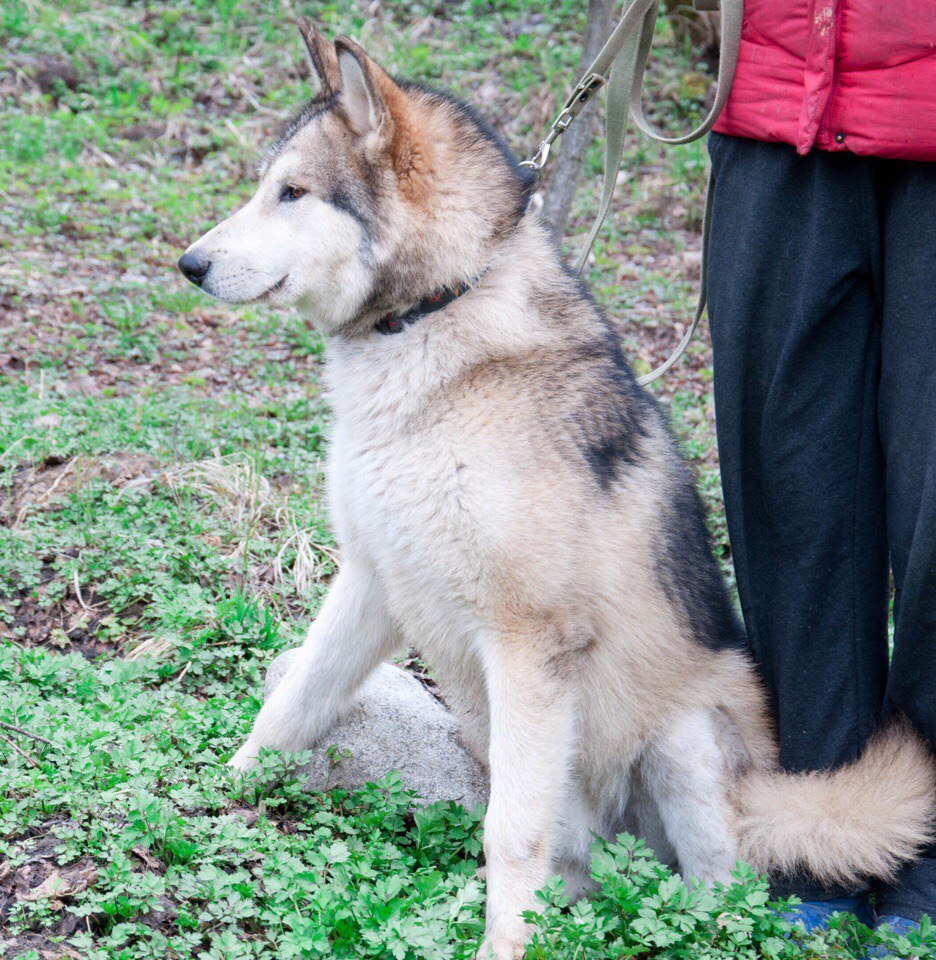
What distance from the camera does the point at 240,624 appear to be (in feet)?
11.8


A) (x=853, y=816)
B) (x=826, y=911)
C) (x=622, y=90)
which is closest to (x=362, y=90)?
(x=622, y=90)

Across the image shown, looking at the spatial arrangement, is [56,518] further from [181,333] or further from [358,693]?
[181,333]

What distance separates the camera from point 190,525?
13.7 ft

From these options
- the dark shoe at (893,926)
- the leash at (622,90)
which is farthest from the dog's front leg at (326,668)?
the dark shoe at (893,926)

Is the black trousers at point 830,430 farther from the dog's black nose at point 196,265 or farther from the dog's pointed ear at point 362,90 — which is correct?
the dog's black nose at point 196,265

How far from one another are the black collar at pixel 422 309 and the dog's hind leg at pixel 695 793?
3.97 feet

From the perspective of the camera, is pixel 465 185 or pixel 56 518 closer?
pixel 465 185

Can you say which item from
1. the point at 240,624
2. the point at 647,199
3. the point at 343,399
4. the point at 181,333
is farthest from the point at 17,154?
the point at 343,399

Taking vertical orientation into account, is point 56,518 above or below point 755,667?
above

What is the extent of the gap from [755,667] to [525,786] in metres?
0.79

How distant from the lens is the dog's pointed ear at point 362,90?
7.98 feet

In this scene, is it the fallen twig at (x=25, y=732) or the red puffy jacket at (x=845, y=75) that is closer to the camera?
the red puffy jacket at (x=845, y=75)

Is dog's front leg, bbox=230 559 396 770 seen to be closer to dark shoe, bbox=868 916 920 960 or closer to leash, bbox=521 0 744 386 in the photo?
leash, bbox=521 0 744 386

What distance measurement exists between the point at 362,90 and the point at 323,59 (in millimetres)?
254
